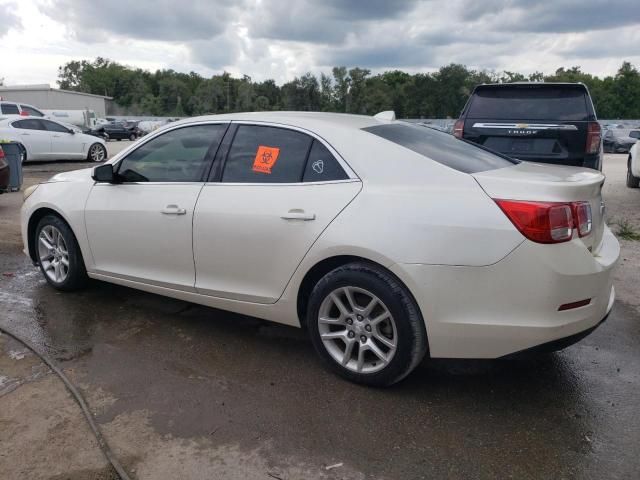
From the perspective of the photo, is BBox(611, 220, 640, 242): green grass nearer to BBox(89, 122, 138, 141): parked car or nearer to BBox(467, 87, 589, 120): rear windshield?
BBox(467, 87, 589, 120): rear windshield

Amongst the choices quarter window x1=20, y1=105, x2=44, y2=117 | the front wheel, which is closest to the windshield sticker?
the front wheel

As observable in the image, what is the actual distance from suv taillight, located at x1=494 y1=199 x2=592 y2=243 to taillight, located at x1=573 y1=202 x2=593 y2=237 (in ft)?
0.04

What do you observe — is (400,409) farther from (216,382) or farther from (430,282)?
(216,382)

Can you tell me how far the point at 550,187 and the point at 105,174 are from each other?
3.15m

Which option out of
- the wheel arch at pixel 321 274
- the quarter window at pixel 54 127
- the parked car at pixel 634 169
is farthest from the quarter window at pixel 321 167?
the quarter window at pixel 54 127

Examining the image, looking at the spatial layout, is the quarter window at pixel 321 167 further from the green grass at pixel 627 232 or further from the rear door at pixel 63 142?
the rear door at pixel 63 142

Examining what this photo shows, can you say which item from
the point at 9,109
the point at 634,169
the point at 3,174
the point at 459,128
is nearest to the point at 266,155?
the point at 459,128

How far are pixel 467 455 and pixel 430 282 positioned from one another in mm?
841

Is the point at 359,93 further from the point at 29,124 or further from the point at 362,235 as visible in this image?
the point at 362,235

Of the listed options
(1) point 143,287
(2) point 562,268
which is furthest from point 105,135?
(2) point 562,268

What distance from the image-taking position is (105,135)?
37.8 metres

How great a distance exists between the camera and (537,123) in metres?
6.64

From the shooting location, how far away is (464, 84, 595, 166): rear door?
6.47 meters

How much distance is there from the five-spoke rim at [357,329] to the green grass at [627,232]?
5.27m
